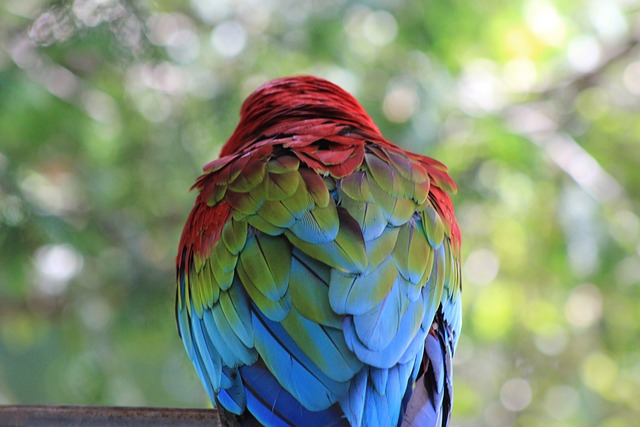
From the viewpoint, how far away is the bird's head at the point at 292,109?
4.65ft

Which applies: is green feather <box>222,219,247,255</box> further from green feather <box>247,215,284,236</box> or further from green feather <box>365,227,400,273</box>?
green feather <box>365,227,400,273</box>

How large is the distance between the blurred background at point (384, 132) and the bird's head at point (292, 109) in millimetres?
663

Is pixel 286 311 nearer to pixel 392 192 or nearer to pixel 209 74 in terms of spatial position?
pixel 392 192

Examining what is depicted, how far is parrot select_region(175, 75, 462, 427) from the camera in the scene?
3.10ft

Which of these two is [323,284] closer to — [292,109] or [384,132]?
[292,109]

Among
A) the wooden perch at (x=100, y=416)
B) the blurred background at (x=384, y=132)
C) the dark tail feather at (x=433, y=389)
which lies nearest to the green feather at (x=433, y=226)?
the dark tail feather at (x=433, y=389)

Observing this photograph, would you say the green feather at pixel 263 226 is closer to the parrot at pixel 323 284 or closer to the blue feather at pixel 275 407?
the parrot at pixel 323 284

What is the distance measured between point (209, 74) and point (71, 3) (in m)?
0.80

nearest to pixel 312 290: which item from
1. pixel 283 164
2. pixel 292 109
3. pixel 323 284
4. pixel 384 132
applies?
pixel 323 284

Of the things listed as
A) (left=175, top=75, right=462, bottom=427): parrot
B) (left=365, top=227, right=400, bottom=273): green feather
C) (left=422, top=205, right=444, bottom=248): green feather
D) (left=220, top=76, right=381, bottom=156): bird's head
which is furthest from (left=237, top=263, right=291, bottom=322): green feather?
(left=220, top=76, right=381, bottom=156): bird's head

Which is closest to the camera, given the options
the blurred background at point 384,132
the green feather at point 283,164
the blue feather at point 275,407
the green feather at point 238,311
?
the blue feather at point 275,407

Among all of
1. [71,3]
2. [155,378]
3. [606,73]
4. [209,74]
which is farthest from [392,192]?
[155,378]

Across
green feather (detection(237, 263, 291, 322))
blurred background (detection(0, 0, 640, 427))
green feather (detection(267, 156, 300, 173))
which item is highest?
green feather (detection(267, 156, 300, 173))

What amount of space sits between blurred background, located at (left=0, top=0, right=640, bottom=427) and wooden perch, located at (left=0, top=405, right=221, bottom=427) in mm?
1201
